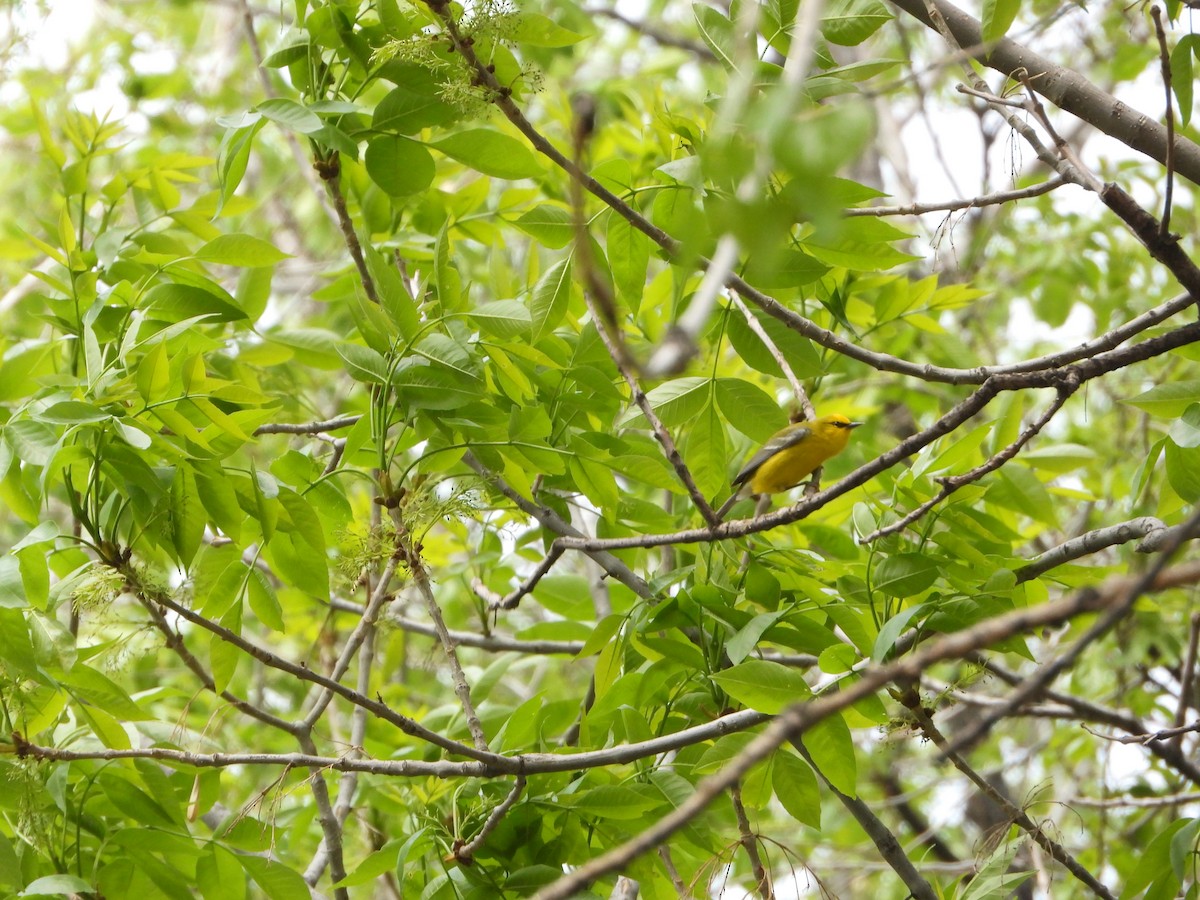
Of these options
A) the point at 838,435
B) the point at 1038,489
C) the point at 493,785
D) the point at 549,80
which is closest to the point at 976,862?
the point at 1038,489

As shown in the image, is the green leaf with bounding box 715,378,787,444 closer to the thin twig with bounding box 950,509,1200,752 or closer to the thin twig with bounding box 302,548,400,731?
the thin twig with bounding box 302,548,400,731

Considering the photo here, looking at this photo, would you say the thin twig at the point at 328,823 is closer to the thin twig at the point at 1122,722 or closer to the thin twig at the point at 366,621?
the thin twig at the point at 366,621

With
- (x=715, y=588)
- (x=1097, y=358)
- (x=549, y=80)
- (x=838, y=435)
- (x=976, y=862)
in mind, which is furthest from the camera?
(x=549, y=80)

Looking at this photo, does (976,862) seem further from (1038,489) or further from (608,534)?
(608,534)

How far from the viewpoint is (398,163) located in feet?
8.65

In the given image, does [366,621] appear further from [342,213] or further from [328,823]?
[342,213]

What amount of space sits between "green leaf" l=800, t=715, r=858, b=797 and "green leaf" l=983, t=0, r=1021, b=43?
1456 millimetres

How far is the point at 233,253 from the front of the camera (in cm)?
273

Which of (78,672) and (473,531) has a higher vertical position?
(473,531)

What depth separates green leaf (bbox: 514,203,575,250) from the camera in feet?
7.93

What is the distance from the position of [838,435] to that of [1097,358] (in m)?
1.53

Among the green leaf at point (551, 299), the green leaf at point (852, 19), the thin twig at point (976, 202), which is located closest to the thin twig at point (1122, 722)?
the thin twig at point (976, 202)

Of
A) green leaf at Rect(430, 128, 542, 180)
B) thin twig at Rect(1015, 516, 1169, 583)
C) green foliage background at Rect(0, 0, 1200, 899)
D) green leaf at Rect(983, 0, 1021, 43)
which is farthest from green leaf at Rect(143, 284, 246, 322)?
thin twig at Rect(1015, 516, 1169, 583)

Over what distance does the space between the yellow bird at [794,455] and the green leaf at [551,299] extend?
40.2 inches
